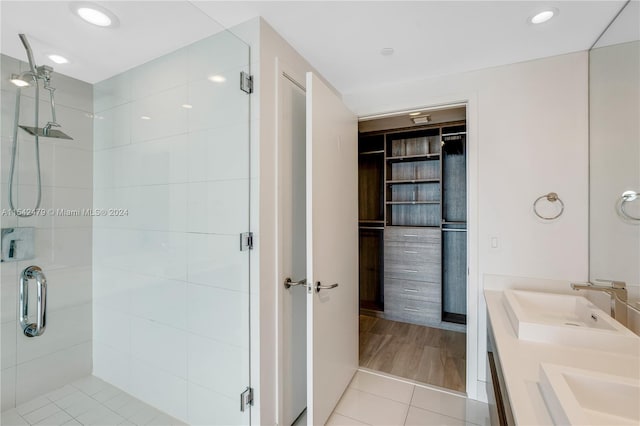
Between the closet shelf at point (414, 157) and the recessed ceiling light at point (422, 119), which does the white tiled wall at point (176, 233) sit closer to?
the recessed ceiling light at point (422, 119)

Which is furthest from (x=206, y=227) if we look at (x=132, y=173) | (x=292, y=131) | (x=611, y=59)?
(x=611, y=59)

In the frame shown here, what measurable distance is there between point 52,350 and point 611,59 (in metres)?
3.29

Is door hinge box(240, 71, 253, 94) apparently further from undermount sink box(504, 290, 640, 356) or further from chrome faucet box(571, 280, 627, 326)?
chrome faucet box(571, 280, 627, 326)

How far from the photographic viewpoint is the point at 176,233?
1684 mm

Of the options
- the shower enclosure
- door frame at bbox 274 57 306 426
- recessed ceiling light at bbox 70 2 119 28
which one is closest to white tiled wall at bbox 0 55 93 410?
the shower enclosure

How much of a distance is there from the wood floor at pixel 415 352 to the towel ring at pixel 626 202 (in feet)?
5.12

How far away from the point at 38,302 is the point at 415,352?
2.81m

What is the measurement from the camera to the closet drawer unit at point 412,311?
10.8ft

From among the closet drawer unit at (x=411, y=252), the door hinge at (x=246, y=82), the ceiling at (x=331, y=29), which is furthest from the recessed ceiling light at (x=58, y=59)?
the closet drawer unit at (x=411, y=252)

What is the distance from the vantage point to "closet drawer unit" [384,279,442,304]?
327 cm

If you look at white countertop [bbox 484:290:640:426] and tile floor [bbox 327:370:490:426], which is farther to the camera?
tile floor [bbox 327:370:490:426]

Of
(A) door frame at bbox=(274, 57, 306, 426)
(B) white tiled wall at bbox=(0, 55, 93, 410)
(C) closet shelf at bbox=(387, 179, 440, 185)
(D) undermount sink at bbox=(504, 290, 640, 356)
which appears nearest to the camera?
(D) undermount sink at bbox=(504, 290, 640, 356)

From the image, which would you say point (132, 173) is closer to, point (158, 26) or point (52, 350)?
point (158, 26)

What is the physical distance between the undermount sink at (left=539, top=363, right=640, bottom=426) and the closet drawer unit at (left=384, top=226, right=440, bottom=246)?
2415mm
